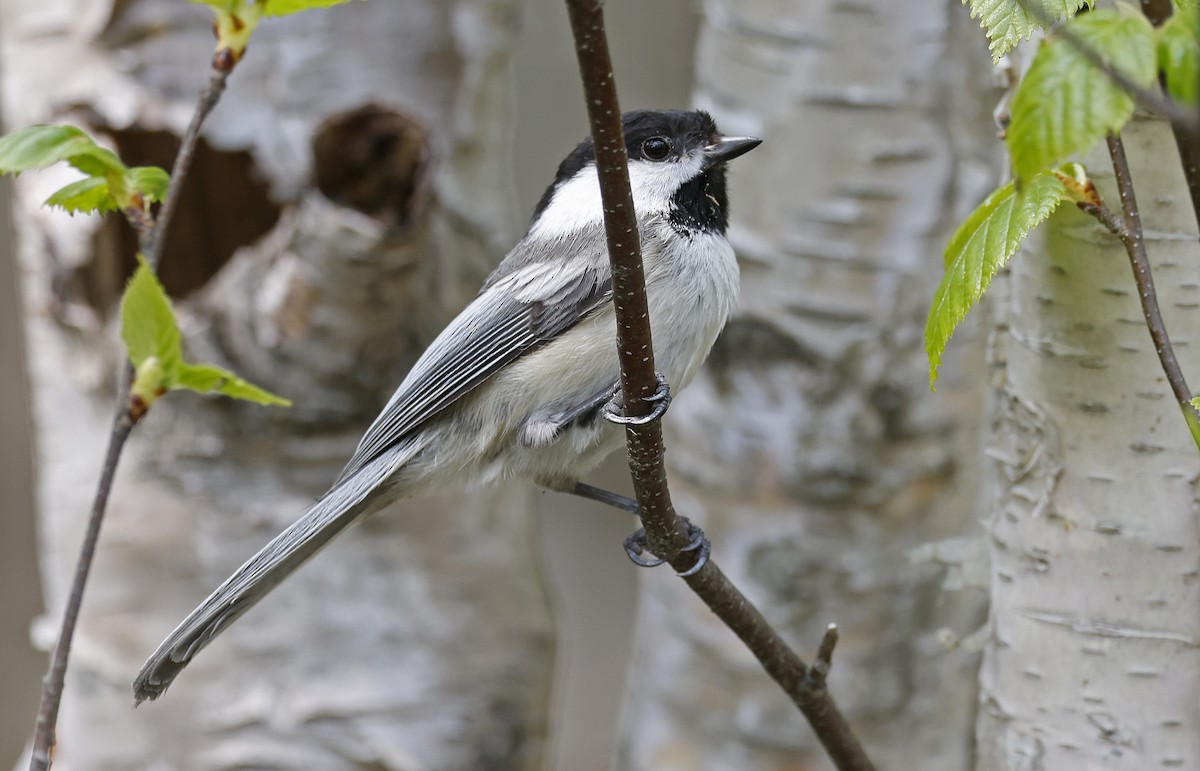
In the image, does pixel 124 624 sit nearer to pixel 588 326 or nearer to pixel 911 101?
pixel 588 326

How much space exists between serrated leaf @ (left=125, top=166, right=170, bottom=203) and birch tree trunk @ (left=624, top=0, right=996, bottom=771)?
1.12 m

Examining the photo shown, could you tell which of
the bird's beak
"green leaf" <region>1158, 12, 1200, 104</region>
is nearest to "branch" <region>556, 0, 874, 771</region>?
"green leaf" <region>1158, 12, 1200, 104</region>

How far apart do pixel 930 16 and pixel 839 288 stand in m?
0.46

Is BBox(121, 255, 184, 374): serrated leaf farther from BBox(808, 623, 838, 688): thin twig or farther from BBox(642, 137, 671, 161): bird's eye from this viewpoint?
BBox(642, 137, 671, 161): bird's eye

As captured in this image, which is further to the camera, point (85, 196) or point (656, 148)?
point (656, 148)

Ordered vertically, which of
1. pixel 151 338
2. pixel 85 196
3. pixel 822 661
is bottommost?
pixel 822 661

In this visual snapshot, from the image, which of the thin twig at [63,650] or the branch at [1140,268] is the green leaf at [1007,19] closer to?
A: the branch at [1140,268]

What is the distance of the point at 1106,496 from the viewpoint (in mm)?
1115

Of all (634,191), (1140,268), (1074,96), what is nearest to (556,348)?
(634,191)

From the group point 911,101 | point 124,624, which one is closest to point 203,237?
point 124,624

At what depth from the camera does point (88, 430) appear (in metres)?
2.03

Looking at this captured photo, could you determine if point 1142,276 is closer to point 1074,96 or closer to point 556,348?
point 1074,96

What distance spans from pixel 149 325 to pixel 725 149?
33.9 inches

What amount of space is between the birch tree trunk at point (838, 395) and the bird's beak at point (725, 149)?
37 cm
